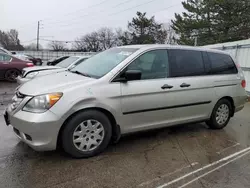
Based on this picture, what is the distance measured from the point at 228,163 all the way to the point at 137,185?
4.99 feet

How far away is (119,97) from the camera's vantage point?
11.5 feet

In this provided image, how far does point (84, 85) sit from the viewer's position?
3328mm

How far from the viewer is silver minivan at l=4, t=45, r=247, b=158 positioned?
3.11 meters

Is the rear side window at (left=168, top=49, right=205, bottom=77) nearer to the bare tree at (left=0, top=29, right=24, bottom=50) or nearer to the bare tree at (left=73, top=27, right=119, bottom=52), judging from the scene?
the bare tree at (left=73, top=27, right=119, bottom=52)

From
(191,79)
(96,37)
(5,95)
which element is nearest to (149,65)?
(191,79)

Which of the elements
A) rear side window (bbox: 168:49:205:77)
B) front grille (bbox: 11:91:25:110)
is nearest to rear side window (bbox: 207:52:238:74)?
rear side window (bbox: 168:49:205:77)

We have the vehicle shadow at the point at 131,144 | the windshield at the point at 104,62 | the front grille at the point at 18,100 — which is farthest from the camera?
the windshield at the point at 104,62

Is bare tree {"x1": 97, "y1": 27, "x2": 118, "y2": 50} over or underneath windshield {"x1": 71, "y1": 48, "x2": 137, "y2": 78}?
over

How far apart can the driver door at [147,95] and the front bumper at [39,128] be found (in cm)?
104

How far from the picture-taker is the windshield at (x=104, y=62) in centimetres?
374

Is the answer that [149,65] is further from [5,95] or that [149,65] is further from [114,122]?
[5,95]

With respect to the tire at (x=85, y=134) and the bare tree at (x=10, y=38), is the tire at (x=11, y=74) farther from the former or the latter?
the bare tree at (x=10, y=38)

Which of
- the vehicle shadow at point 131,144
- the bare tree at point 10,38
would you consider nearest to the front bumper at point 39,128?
the vehicle shadow at point 131,144

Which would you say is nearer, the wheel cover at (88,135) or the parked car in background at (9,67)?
the wheel cover at (88,135)
